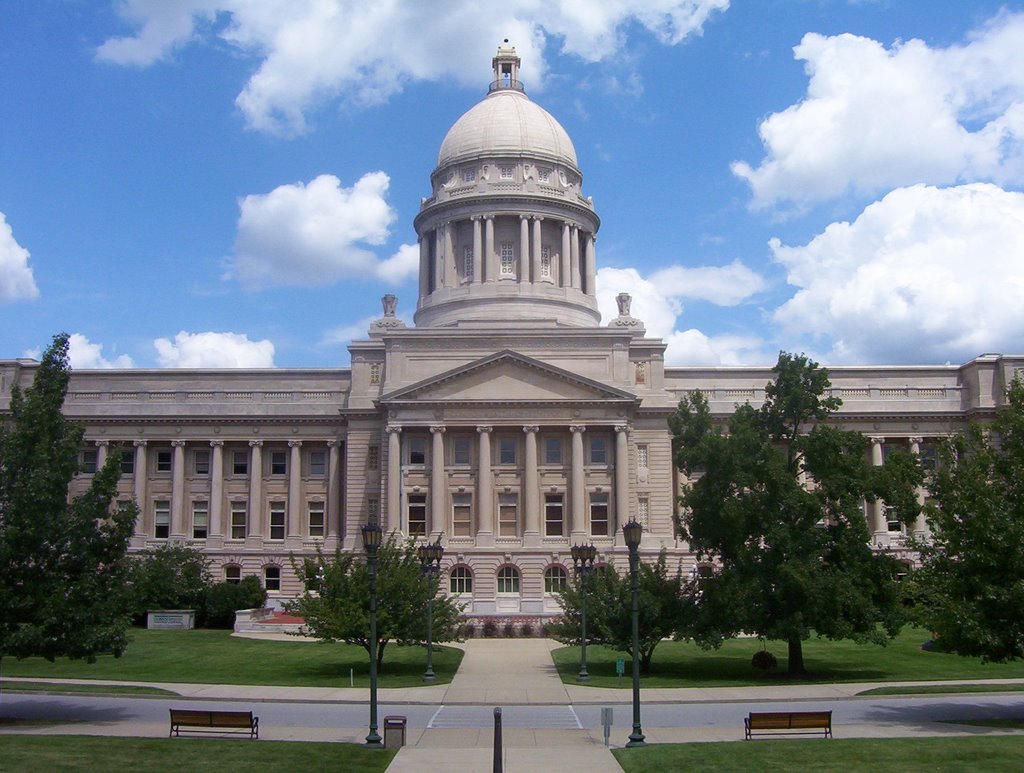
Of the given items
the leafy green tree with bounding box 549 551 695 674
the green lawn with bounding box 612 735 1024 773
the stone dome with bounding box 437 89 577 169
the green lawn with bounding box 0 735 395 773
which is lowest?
the green lawn with bounding box 612 735 1024 773

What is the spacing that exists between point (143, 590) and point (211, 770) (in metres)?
11.7

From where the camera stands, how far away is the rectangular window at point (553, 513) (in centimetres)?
6862

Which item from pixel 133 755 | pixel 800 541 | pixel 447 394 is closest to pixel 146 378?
pixel 447 394

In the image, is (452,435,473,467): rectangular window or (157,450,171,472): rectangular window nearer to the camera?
(452,435,473,467): rectangular window

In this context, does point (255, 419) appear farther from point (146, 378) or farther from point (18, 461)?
point (18, 461)

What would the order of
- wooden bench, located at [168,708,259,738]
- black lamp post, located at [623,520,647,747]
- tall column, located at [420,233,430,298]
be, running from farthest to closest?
tall column, located at [420,233,430,298] → wooden bench, located at [168,708,259,738] → black lamp post, located at [623,520,647,747]

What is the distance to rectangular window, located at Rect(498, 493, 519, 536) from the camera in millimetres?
68625

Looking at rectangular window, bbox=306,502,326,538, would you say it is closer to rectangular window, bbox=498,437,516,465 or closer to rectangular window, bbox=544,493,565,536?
rectangular window, bbox=498,437,516,465

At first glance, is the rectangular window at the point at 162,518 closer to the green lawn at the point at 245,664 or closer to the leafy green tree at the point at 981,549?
the green lawn at the point at 245,664

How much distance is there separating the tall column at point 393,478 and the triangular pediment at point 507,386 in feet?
6.99

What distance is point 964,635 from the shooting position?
26812mm

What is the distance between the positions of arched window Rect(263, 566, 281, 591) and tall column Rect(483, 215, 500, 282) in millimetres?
27061

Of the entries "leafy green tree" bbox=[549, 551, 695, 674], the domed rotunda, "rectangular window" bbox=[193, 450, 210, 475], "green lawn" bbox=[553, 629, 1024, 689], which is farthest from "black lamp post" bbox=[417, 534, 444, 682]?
the domed rotunda

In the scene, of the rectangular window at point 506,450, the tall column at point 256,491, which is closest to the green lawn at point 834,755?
the rectangular window at point 506,450
